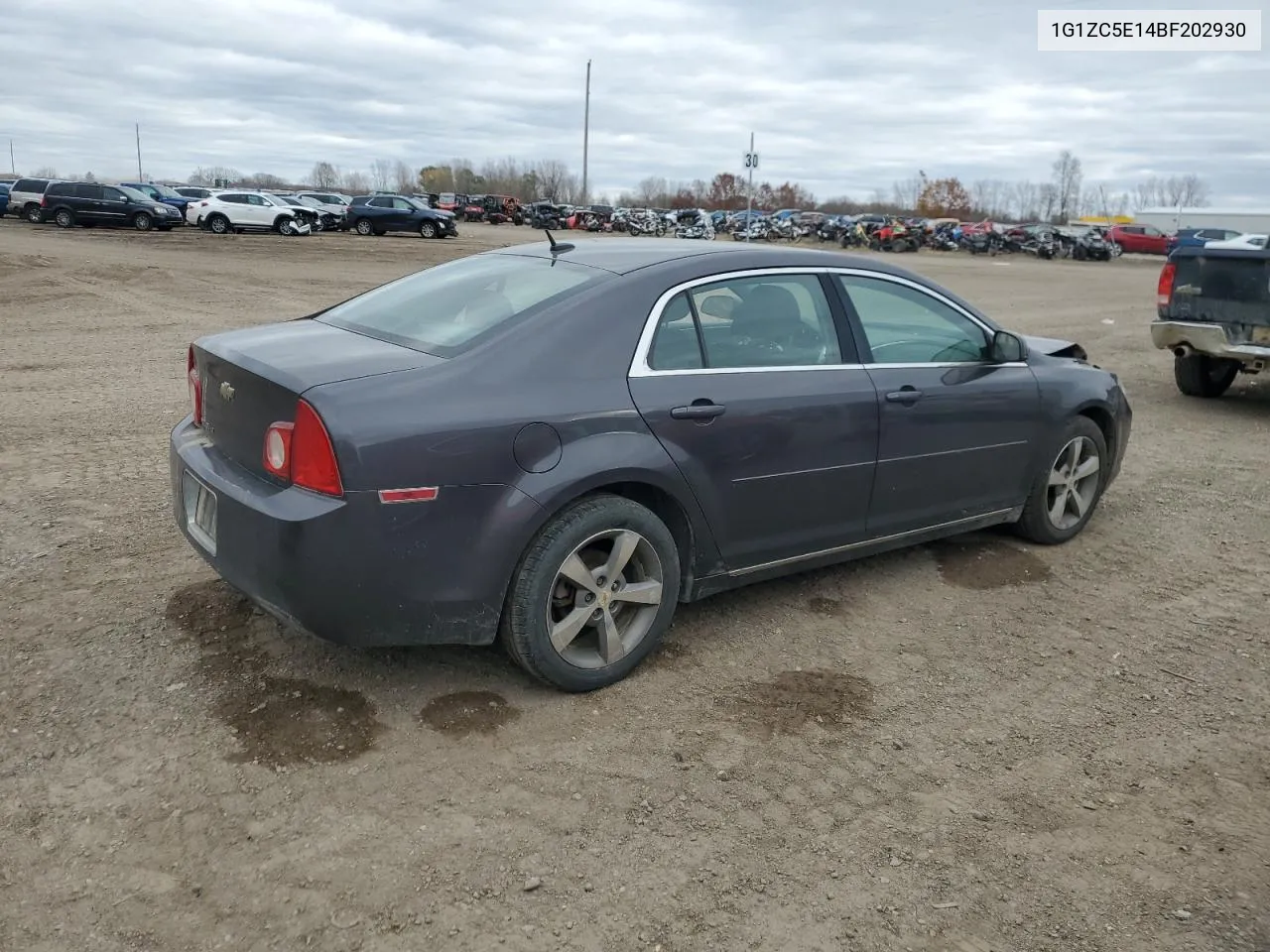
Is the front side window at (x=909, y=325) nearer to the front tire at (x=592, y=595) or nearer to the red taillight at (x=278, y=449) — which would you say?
the front tire at (x=592, y=595)

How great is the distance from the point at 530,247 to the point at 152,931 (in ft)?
10.1

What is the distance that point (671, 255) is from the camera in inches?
162

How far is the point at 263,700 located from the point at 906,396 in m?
2.81

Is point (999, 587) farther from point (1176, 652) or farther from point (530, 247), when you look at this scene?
point (530, 247)

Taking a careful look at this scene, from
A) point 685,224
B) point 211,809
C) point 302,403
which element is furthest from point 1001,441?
point 685,224

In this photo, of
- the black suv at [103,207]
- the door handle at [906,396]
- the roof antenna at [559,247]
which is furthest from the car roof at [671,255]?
the black suv at [103,207]

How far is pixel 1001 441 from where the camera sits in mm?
4910

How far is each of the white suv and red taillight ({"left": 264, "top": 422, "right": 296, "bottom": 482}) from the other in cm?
3450

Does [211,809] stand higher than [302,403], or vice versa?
[302,403]

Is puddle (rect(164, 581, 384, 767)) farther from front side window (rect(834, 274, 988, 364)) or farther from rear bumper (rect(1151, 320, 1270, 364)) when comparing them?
rear bumper (rect(1151, 320, 1270, 364))

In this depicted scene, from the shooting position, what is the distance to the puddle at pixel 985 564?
16.3 ft

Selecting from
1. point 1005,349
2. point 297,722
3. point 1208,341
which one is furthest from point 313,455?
point 1208,341

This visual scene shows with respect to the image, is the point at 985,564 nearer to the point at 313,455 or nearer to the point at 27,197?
the point at 313,455

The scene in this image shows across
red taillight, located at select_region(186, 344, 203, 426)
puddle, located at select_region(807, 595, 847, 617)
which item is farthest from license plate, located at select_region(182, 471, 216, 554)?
puddle, located at select_region(807, 595, 847, 617)
